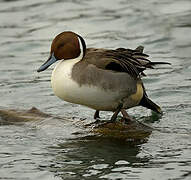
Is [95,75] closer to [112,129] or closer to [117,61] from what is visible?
[117,61]

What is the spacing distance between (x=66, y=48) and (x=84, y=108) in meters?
1.51

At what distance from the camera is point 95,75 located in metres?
7.22

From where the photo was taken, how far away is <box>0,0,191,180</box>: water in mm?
6672

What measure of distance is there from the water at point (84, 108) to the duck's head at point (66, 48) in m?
0.68

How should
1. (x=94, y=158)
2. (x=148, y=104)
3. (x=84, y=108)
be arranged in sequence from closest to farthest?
(x=94, y=158) → (x=148, y=104) → (x=84, y=108)

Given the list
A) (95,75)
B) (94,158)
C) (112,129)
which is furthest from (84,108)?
(94,158)

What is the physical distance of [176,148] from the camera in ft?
23.1

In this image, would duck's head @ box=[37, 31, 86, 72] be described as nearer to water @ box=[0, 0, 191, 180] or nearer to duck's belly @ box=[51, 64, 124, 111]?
duck's belly @ box=[51, 64, 124, 111]

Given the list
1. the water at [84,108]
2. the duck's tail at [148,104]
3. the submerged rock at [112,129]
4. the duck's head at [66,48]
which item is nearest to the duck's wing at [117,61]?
the duck's head at [66,48]

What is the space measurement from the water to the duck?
415 mm

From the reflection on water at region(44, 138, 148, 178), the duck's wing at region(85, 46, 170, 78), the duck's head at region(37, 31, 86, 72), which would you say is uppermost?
the duck's head at region(37, 31, 86, 72)

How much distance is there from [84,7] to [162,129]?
668cm

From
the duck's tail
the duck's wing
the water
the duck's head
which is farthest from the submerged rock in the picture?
the duck's head

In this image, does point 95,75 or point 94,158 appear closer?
point 94,158
